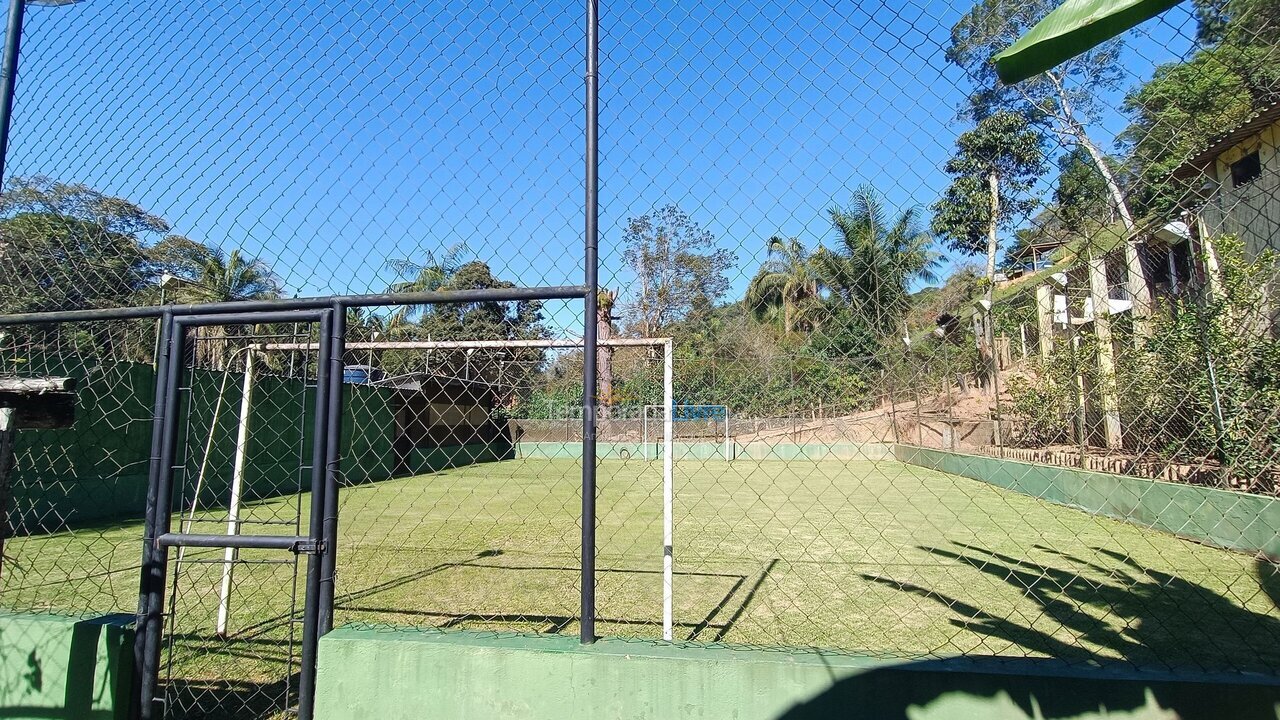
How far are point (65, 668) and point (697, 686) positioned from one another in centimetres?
181

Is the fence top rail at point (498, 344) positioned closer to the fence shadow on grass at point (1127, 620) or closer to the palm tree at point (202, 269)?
the palm tree at point (202, 269)

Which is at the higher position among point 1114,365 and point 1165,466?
point 1114,365

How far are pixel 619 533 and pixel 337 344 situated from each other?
217 inches

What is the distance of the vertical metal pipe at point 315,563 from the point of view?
1712 millimetres

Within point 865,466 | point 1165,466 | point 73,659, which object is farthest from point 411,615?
point 865,466

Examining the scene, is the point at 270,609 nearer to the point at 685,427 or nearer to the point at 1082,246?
the point at 1082,246

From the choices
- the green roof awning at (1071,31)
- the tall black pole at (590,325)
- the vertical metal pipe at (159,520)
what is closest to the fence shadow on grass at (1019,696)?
the tall black pole at (590,325)

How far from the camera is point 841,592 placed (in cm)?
432

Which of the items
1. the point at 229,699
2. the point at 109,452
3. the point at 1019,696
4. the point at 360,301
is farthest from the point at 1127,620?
the point at 109,452

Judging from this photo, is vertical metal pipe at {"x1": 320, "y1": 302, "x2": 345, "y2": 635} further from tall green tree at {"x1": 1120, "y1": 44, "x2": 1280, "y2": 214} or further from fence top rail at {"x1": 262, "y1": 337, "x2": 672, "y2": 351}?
tall green tree at {"x1": 1120, "y1": 44, "x2": 1280, "y2": 214}

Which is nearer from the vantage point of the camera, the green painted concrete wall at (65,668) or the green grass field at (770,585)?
the green painted concrete wall at (65,668)

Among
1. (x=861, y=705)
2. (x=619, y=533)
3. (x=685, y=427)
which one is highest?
(x=685, y=427)

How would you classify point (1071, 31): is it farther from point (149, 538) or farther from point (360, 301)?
point (149, 538)

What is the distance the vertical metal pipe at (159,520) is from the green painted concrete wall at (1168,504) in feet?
21.4
